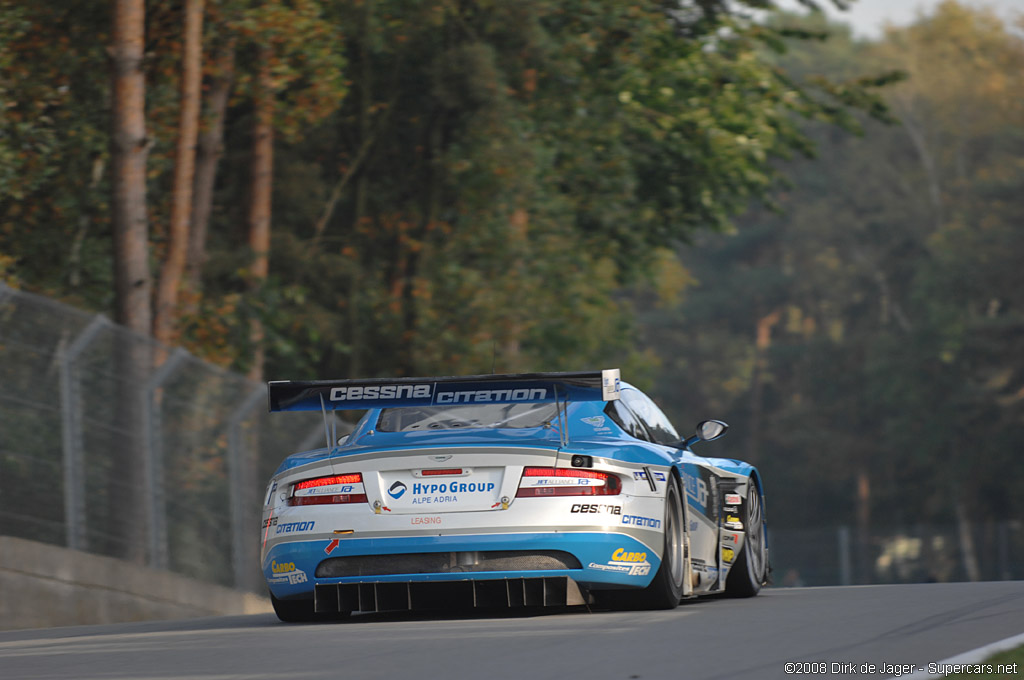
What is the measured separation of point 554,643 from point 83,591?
15.5 feet

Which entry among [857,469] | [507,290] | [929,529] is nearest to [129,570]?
[507,290]

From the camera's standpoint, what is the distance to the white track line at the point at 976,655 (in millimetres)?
5723

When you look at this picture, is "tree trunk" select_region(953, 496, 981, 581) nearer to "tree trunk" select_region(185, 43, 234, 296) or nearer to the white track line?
"tree trunk" select_region(185, 43, 234, 296)

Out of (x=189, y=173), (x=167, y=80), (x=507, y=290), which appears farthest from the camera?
(x=507, y=290)

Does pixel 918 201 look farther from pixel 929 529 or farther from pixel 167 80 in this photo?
pixel 167 80

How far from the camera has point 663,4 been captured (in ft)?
79.3

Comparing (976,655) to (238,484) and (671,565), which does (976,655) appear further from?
(238,484)

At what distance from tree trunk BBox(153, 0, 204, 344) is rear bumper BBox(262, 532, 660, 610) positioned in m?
9.38

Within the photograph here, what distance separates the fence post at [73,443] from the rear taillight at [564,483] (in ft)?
13.9

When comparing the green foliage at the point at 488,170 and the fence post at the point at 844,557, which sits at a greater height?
the green foliage at the point at 488,170

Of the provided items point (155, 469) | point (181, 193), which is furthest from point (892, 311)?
point (155, 469)

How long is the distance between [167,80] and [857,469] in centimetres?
6099

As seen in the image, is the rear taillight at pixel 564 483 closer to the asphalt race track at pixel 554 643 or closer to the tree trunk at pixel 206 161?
Answer: the asphalt race track at pixel 554 643

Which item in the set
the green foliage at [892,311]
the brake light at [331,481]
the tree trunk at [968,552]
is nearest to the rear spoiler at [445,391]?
the brake light at [331,481]
